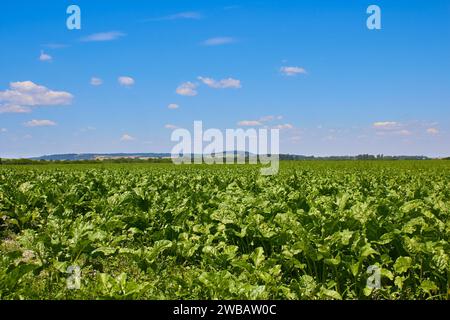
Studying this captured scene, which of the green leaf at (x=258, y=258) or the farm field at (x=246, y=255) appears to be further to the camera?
the green leaf at (x=258, y=258)

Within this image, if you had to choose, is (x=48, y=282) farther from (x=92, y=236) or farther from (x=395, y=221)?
(x=395, y=221)

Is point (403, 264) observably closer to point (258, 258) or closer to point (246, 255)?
point (258, 258)

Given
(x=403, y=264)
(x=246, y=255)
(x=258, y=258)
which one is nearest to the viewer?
(x=403, y=264)

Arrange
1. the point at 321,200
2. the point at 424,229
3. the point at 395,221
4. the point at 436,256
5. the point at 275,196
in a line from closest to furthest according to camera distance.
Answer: the point at 436,256, the point at 424,229, the point at 395,221, the point at 321,200, the point at 275,196

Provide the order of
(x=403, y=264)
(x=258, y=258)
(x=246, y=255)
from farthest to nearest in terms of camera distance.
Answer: (x=246, y=255) → (x=258, y=258) → (x=403, y=264)

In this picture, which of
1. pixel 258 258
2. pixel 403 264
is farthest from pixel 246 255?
pixel 403 264

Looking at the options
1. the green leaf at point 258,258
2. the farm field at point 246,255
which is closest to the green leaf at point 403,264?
the farm field at point 246,255

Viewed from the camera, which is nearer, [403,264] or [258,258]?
[403,264]

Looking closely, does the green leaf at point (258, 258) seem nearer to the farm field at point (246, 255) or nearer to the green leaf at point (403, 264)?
the farm field at point (246, 255)

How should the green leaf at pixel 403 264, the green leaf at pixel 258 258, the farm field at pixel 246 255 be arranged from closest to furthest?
the farm field at pixel 246 255 < the green leaf at pixel 403 264 < the green leaf at pixel 258 258

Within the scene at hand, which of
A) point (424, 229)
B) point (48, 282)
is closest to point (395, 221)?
point (424, 229)
